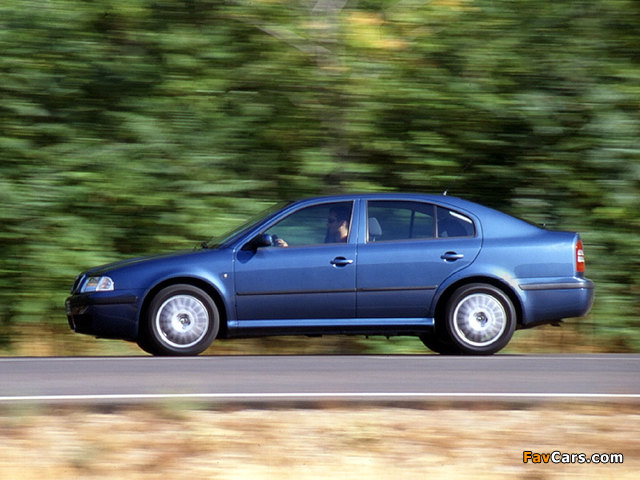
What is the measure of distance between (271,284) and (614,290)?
4754 mm

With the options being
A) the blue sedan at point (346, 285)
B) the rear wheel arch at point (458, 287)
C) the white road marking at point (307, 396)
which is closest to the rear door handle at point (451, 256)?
the blue sedan at point (346, 285)

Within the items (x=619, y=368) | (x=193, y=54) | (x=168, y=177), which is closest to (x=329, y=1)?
(x=193, y=54)

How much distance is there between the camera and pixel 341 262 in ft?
31.9

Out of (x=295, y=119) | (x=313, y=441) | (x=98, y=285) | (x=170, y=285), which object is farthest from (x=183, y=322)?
(x=295, y=119)

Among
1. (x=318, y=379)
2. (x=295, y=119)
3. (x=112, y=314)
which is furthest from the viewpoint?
(x=295, y=119)

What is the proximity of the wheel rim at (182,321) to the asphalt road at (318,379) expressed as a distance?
0.92ft

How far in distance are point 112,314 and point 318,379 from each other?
2.22 meters

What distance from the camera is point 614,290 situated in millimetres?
12594

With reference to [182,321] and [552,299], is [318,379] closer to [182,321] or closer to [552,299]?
[182,321]

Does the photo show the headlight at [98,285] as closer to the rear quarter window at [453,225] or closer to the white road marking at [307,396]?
the white road marking at [307,396]

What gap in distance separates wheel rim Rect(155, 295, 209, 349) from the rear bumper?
2.81 metres

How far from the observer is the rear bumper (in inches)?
385

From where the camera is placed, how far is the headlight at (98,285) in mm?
9639

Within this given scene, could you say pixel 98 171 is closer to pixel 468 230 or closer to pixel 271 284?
pixel 271 284
